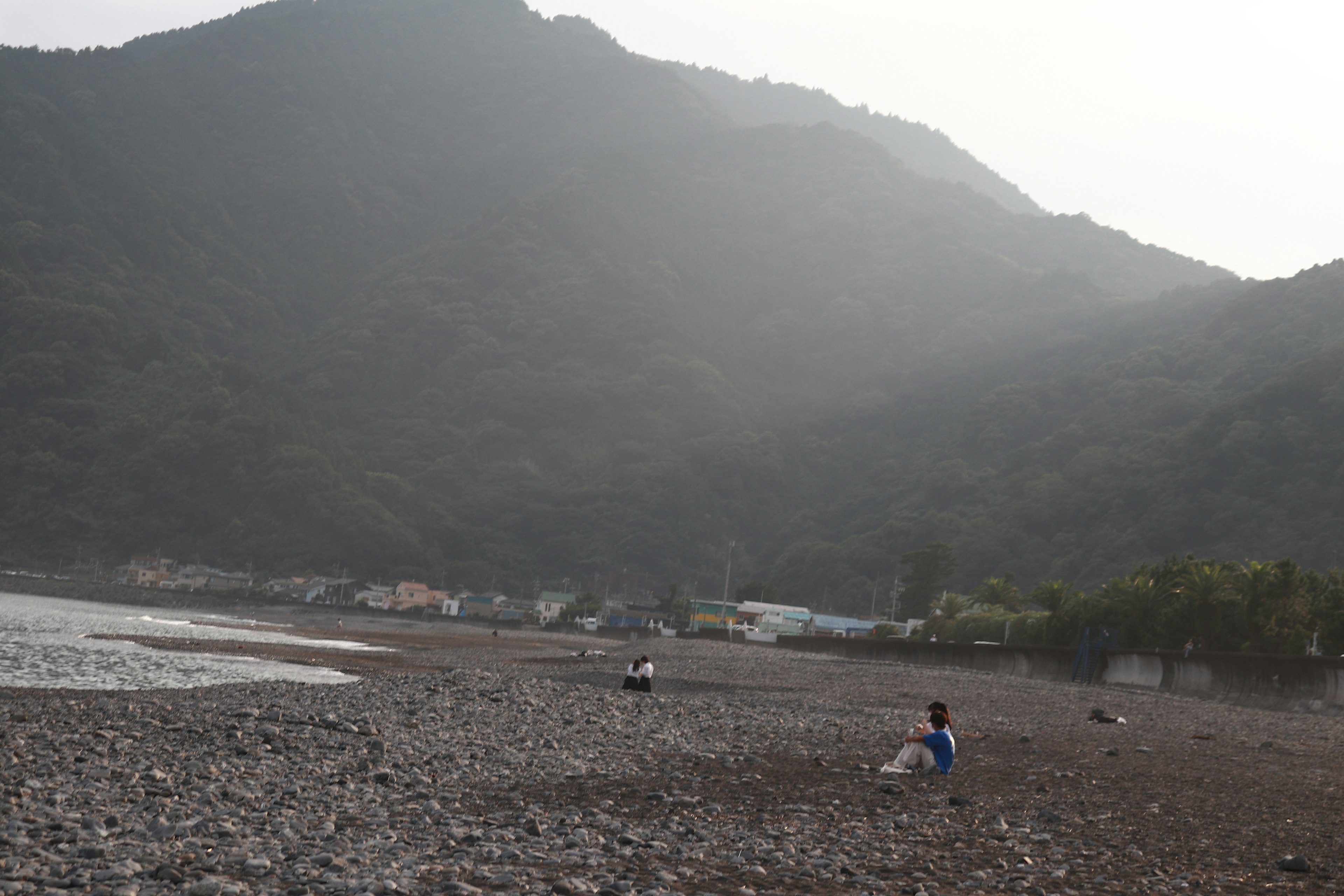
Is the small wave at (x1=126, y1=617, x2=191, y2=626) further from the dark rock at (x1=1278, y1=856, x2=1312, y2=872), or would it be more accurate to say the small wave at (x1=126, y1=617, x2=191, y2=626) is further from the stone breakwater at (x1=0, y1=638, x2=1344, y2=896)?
the dark rock at (x1=1278, y1=856, x2=1312, y2=872)

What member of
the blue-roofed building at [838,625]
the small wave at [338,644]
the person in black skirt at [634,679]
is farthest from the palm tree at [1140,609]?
the blue-roofed building at [838,625]

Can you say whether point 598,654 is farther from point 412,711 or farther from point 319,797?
point 319,797

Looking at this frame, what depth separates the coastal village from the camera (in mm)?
144125

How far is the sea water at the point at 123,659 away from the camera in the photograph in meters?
28.7

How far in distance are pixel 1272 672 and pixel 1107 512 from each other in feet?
370

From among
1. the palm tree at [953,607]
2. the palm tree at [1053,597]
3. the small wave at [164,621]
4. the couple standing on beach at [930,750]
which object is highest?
the palm tree at [1053,597]

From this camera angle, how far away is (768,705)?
923 inches

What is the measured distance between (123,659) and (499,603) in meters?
145

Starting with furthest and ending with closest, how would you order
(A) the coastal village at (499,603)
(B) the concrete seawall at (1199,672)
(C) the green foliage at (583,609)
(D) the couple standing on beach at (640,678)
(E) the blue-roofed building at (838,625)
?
(C) the green foliage at (583,609)
(A) the coastal village at (499,603)
(E) the blue-roofed building at (838,625)
(D) the couple standing on beach at (640,678)
(B) the concrete seawall at (1199,672)

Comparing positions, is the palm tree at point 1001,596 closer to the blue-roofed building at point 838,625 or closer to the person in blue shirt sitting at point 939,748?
the blue-roofed building at point 838,625

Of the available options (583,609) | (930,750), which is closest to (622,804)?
(930,750)

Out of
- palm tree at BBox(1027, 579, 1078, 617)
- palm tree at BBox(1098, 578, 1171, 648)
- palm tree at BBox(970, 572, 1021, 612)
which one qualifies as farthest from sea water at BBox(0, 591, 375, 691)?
palm tree at BBox(970, 572, 1021, 612)

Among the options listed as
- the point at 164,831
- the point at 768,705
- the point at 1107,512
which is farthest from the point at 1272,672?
the point at 1107,512

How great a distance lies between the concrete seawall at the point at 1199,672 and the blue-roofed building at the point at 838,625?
81614 millimetres
